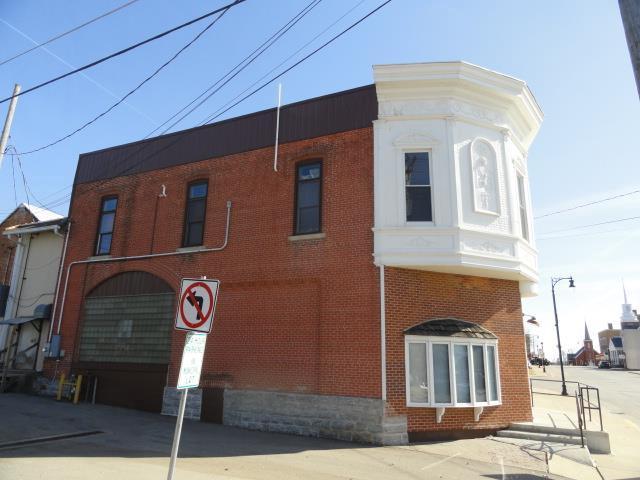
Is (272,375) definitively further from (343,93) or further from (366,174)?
(343,93)

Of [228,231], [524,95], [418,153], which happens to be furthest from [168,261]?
[524,95]

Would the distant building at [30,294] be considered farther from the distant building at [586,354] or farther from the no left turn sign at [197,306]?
the distant building at [586,354]

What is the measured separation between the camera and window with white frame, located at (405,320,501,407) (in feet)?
37.8

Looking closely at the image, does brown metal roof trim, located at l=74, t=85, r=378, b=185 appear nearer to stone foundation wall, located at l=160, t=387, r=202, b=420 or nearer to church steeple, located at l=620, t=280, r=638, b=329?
stone foundation wall, located at l=160, t=387, r=202, b=420

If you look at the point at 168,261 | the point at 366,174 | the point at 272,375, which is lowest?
the point at 272,375

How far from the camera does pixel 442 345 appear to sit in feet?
39.3

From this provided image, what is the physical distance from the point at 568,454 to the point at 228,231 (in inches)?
426

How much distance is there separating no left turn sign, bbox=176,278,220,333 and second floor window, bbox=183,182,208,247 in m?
9.42

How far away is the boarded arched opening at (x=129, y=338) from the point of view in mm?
14992

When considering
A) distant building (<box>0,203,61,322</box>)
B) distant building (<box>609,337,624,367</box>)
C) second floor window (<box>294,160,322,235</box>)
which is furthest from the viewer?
distant building (<box>609,337,624,367</box>)

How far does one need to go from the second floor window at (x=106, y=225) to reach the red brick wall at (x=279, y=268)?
1054mm

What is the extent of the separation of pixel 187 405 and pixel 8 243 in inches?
536

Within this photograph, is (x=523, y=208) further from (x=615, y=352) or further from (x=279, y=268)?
(x=615, y=352)

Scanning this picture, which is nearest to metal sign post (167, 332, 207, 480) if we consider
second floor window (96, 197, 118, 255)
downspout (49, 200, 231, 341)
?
downspout (49, 200, 231, 341)
